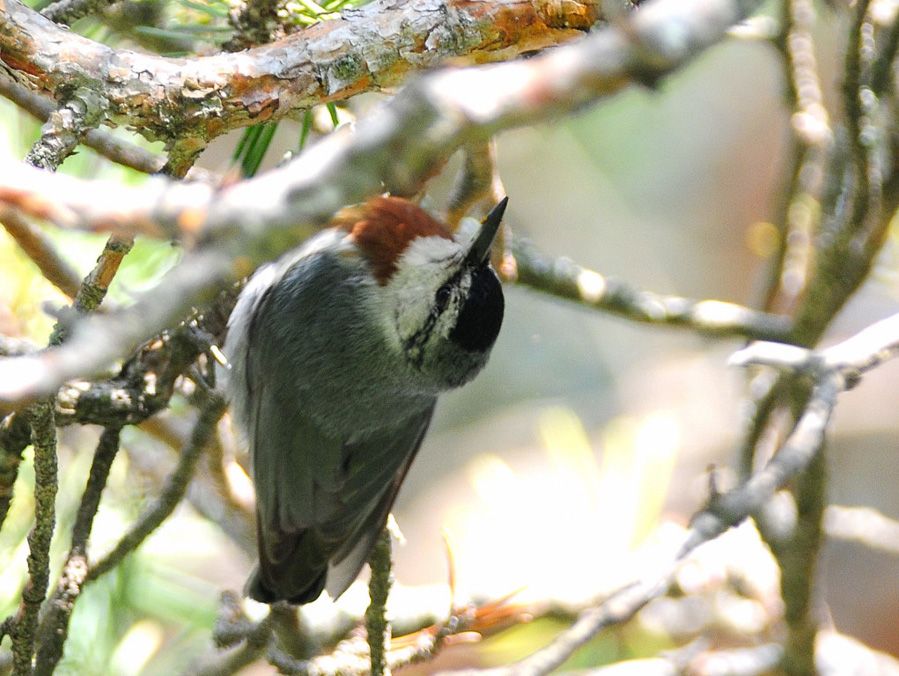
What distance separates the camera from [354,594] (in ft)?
8.25

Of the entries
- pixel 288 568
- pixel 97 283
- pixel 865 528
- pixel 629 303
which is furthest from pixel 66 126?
pixel 865 528

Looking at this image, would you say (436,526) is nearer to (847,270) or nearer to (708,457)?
(708,457)

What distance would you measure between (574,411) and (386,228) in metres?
3.38

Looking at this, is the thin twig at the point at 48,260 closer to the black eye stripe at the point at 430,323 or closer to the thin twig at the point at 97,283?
the thin twig at the point at 97,283

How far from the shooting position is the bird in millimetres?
2225

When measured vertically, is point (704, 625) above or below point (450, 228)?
below

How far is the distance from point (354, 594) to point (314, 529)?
275 mm

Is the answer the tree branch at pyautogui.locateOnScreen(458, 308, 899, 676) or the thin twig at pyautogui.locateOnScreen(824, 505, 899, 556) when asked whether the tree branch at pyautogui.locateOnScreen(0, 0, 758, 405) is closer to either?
the tree branch at pyautogui.locateOnScreen(458, 308, 899, 676)

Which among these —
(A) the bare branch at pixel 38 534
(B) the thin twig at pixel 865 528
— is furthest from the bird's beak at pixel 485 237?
(B) the thin twig at pixel 865 528

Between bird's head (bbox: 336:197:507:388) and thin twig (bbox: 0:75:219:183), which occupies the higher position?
thin twig (bbox: 0:75:219:183)

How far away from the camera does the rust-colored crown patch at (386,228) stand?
86.0 inches

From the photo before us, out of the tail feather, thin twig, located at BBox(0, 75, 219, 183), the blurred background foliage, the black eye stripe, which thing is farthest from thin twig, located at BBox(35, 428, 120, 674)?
the black eye stripe

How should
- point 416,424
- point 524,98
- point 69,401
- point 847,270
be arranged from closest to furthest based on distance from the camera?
point 524,98 < point 69,401 < point 847,270 < point 416,424

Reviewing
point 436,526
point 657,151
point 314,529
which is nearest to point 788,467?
point 314,529
